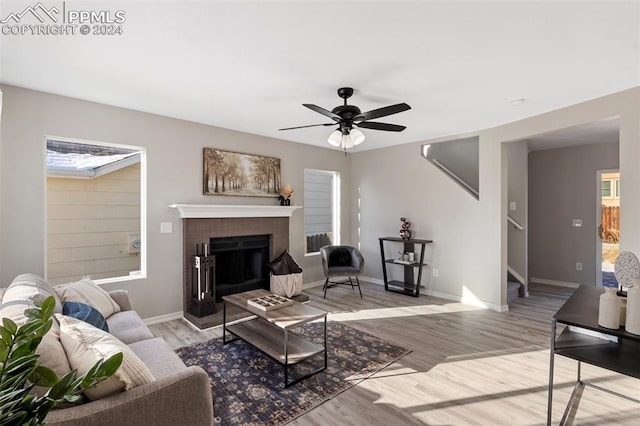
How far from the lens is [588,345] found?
191 centimetres

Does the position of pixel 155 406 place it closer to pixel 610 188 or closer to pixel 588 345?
pixel 588 345

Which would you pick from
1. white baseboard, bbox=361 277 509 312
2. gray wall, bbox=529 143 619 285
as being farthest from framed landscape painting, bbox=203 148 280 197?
gray wall, bbox=529 143 619 285

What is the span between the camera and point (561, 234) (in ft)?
18.6

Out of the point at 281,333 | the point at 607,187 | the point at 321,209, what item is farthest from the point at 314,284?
the point at 607,187

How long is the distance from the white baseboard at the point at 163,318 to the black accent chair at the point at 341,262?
212cm

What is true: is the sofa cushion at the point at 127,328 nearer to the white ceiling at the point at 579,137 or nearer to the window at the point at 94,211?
the window at the point at 94,211

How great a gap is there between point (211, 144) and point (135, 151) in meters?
0.91

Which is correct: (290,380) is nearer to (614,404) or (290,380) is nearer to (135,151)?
(614,404)

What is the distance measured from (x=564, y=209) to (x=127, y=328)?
6894 mm

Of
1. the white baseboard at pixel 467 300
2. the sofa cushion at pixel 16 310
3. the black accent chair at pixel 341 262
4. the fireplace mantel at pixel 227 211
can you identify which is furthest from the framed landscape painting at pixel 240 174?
the white baseboard at pixel 467 300

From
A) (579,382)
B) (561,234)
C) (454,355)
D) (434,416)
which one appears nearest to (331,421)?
(434,416)

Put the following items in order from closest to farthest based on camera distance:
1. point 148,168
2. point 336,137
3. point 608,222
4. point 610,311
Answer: point 610,311, point 336,137, point 148,168, point 608,222

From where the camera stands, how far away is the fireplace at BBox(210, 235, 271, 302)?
14.0 feet

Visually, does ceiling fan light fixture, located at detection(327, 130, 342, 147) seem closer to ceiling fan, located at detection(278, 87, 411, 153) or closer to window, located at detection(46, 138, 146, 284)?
ceiling fan, located at detection(278, 87, 411, 153)
